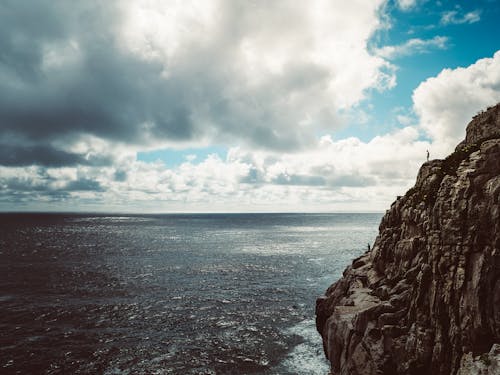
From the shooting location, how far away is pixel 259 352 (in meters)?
32.8

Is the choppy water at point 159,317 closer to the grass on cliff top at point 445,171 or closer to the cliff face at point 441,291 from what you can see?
the cliff face at point 441,291

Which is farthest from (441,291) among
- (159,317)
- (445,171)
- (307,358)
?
(159,317)

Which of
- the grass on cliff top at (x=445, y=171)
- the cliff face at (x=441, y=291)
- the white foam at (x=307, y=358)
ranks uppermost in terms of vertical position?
the grass on cliff top at (x=445, y=171)

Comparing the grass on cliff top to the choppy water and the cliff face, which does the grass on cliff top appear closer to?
the cliff face

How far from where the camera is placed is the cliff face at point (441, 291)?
17.9 meters

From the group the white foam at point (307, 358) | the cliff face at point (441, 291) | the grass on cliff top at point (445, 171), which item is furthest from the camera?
the white foam at point (307, 358)

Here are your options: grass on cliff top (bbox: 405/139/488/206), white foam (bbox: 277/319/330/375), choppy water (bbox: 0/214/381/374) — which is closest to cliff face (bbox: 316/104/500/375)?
grass on cliff top (bbox: 405/139/488/206)

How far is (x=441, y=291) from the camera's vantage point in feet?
67.0

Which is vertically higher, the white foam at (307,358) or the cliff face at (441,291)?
the cliff face at (441,291)

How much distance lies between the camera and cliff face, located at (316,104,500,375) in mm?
17859

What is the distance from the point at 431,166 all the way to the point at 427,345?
17.2 m

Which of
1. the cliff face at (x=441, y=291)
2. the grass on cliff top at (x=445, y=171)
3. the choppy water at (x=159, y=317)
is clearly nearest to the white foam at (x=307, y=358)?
the choppy water at (x=159, y=317)

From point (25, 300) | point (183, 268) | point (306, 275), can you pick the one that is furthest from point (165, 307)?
point (306, 275)

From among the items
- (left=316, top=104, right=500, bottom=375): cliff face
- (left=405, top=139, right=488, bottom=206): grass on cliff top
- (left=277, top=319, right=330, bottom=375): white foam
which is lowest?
(left=277, top=319, right=330, bottom=375): white foam
